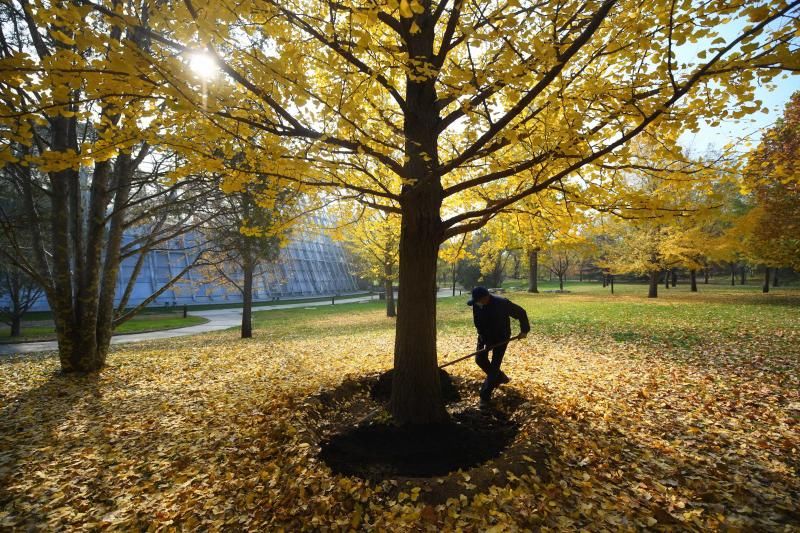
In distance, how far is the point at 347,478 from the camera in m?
3.22

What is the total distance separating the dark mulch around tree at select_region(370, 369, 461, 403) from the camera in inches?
215

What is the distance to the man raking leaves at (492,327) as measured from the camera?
499cm

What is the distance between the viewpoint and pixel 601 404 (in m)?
4.74

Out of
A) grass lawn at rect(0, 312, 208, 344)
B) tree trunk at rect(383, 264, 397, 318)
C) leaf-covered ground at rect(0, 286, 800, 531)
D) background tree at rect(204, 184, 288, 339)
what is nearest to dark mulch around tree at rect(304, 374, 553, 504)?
leaf-covered ground at rect(0, 286, 800, 531)

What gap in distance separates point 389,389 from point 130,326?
1938cm

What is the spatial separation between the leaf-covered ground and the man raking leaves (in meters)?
0.63

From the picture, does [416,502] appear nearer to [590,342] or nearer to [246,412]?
[246,412]

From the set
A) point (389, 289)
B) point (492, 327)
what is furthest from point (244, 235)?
point (389, 289)

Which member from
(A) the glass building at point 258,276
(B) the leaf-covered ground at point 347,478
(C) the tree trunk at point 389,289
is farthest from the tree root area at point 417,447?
(C) the tree trunk at point 389,289

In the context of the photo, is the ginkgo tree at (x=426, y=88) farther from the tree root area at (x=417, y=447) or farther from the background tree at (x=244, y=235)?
the background tree at (x=244, y=235)

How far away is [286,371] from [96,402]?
A: 2756 mm

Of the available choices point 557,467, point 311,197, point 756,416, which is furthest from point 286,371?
point 756,416

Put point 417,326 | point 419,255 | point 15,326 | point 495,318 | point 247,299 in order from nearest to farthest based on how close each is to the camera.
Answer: point 419,255 < point 417,326 < point 495,318 < point 247,299 < point 15,326

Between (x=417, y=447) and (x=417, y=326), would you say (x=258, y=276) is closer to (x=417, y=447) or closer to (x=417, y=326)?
(x=417, y=326)
